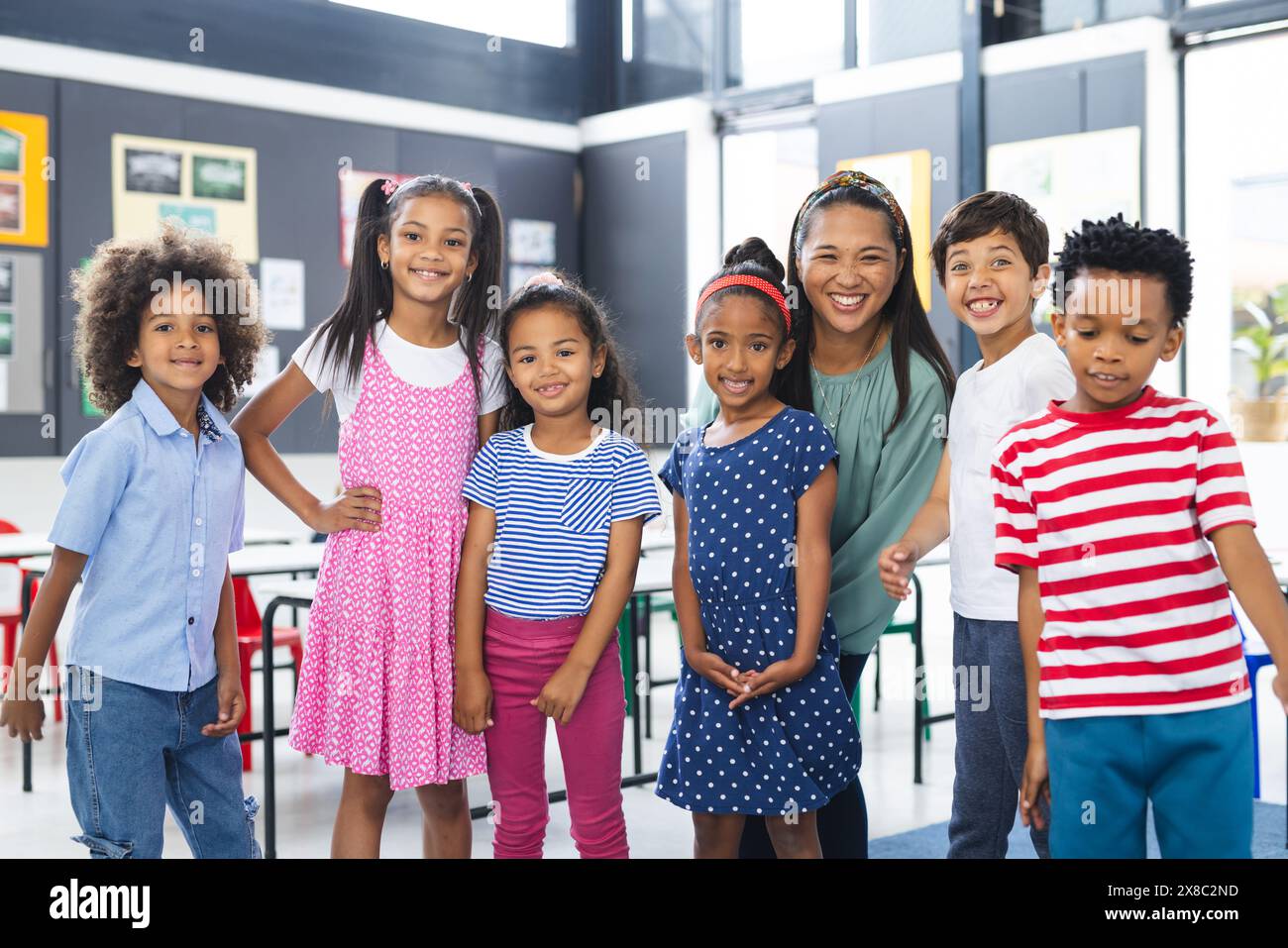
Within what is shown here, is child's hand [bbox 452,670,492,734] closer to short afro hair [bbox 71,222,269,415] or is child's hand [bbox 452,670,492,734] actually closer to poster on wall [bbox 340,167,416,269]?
short afro hair [bbox 71,222,269,415]

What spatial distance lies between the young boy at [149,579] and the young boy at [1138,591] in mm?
1140

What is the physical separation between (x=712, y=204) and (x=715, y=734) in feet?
18.3

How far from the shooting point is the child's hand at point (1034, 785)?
5.16 ft

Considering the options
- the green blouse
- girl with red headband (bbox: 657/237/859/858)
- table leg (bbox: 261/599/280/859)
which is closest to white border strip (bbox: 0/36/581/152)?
table leg (bbox: 261/599/280/859)

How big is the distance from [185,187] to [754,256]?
448 cm

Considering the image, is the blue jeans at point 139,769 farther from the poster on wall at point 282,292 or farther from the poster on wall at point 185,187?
the poster on wall at point 282,292

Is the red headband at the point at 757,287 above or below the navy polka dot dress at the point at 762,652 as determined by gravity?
above

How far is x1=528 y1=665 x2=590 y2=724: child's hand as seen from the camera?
1870 mm

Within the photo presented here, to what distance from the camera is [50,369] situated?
214 inches

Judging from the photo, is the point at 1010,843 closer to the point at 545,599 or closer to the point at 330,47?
the point at 545,599

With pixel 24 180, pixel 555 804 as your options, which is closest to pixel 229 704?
pixel 555 804

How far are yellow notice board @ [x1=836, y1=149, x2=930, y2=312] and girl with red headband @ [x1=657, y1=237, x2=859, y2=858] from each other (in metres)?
4.26

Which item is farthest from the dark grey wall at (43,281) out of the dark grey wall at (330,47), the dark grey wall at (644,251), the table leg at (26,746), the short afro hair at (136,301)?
the short afro hair at (136,301)

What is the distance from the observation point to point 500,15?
285 inches
